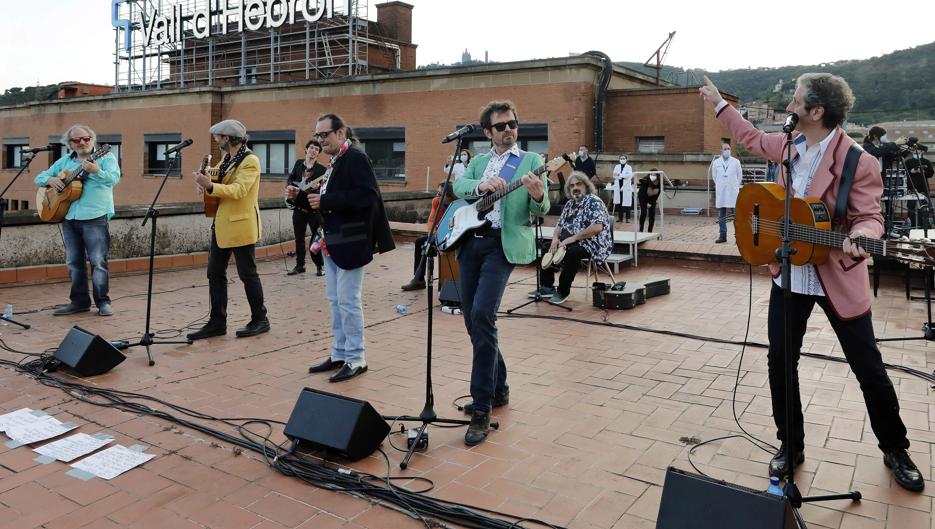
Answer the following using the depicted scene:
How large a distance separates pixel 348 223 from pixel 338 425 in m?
2.00

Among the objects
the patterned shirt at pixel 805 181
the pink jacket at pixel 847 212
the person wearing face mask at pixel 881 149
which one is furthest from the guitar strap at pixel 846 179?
the person wearing face mask at pixel 881 149

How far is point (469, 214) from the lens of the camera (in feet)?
15.0

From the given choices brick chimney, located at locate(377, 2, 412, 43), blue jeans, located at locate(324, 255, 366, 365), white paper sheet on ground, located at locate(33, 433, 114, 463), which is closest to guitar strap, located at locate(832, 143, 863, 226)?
blue jeans, located at locate(324, 255, 366, 365)

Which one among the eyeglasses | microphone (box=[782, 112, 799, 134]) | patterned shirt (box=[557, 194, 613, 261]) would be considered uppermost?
the eyeglasses

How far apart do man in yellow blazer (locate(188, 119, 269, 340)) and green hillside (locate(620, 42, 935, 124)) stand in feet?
166

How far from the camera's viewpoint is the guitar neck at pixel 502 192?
427cm

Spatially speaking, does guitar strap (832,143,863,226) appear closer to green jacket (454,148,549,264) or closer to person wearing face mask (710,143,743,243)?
green jacket (454,148,549,264)

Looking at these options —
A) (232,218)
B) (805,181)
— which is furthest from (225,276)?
(805,181)

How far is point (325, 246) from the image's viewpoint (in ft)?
18.9

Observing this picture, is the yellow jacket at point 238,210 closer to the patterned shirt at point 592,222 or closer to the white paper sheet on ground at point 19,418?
the white paper sheet on ground at point 19,418

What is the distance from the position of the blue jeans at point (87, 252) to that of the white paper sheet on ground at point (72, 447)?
13.4 feet

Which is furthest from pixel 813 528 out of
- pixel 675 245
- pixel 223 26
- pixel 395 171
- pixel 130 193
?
pixel 223 26

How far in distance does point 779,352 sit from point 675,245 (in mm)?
8587

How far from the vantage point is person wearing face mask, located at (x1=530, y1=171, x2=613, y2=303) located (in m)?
8.87
